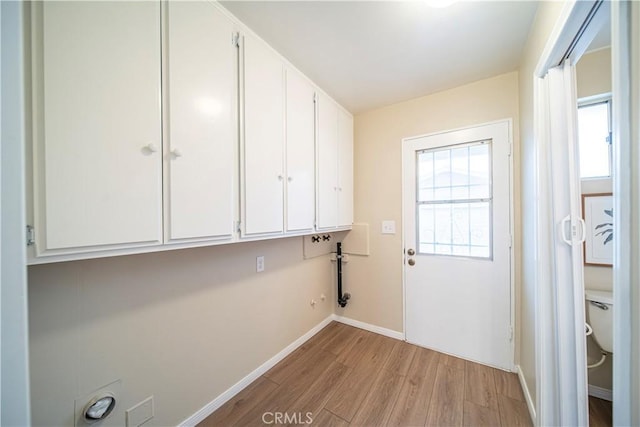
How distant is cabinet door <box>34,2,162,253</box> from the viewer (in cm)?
72

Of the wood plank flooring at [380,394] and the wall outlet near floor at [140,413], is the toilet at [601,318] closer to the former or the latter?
the wood plank flooring at [380,394]

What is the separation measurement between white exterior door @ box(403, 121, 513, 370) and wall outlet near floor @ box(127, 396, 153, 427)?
2165mm

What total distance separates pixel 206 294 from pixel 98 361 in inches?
21.6

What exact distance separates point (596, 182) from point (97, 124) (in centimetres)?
289

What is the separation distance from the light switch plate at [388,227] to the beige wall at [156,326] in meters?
1.17

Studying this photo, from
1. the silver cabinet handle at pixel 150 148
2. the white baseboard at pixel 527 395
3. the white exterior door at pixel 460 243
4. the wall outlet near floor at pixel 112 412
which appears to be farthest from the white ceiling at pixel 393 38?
the white baseboard at pixel 527 395

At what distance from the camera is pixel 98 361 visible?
1.06 metres

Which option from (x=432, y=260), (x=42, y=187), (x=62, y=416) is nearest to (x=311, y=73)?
(x=42, y=187)

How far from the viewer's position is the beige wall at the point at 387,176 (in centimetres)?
206

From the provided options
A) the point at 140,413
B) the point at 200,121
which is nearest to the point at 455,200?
the point at 200,121

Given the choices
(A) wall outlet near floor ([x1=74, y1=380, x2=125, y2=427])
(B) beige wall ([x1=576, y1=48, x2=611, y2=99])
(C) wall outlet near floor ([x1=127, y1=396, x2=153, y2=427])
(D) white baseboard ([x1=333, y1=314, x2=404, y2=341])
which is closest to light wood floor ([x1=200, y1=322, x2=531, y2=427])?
(D) white baseboard ([x1=333, y1=314, x2=404, y2=341])

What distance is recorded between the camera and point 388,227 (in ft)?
7.95

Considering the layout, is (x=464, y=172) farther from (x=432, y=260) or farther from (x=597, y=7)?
(x=597, y=7)

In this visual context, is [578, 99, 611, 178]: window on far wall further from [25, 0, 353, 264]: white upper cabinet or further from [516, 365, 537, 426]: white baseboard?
[25, 0, 353, 264]: white upper cabinet
